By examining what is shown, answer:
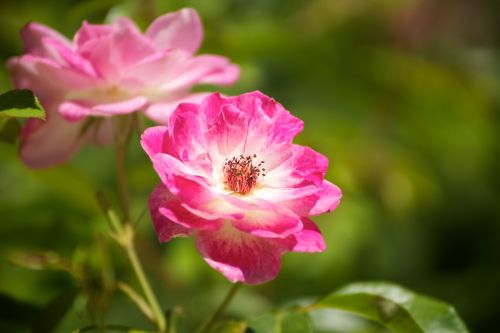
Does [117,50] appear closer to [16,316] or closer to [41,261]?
[41,261]

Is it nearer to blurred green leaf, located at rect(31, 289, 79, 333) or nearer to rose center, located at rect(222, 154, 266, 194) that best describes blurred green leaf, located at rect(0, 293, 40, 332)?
blurred green leaf, located at rect(31, 289, 79, 333)

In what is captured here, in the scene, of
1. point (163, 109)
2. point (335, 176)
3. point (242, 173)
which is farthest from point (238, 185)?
point (335, 176)

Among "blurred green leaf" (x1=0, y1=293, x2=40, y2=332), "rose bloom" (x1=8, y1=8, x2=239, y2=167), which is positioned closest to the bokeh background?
"blurred green leaf" (x1=0, y1=293, x2=40, y2=332)


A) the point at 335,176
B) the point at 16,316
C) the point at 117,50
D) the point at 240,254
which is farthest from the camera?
the point at 335,176

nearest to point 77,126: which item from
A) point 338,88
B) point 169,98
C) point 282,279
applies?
point 169,98

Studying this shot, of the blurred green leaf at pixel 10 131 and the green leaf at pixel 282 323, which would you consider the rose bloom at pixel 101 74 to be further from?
the green leaf at pixel 282 323

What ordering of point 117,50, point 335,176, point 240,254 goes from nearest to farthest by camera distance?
point 240,254, point 117,50, point 335,176

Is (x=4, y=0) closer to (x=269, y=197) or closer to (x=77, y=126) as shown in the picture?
(x=77, y=126)
